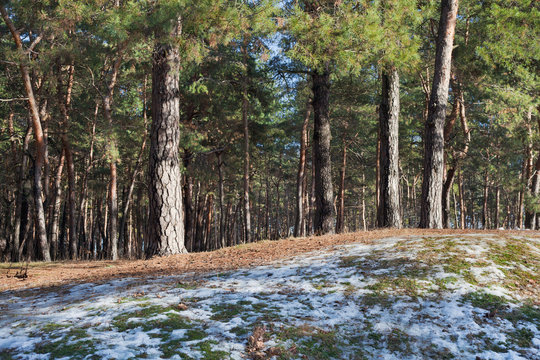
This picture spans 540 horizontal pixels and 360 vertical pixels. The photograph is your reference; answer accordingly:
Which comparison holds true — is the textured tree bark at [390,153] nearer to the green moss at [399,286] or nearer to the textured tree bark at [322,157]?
the textured tree bark at [322,157]

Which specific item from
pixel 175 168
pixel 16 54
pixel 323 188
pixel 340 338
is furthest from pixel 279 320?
pixel 16 54

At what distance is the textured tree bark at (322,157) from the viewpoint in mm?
11688

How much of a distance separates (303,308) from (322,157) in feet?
25.0

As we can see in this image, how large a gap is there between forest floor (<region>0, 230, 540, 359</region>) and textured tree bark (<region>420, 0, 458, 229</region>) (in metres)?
3.29

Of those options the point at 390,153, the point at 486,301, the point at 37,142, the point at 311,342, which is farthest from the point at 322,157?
the point at 37,142

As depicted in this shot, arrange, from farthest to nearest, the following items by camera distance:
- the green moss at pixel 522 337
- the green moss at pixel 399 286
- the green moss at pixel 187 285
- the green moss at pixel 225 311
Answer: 1. the green moss at pixel 187 285
2. the green moss at pixel 399 286
3. the green moss at pixel 225 311
4. the green moss at pixel 522 337

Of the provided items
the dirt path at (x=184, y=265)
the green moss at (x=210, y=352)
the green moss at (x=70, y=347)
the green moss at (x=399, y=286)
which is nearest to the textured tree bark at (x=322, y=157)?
the dirt path at (x=184, y=265)

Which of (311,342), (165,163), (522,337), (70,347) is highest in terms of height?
(165,163)

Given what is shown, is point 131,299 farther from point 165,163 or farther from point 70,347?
point 165,163

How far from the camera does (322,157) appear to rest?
11719mm

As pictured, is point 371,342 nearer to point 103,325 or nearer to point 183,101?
point 103,325

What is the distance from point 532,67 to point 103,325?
16.1 meters

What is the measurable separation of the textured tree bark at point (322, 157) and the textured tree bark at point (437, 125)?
2.76m

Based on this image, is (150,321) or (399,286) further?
(399,286)
